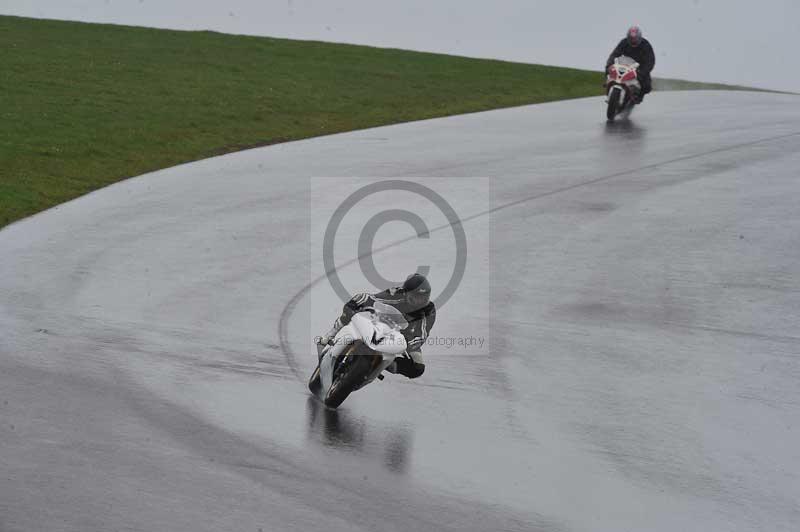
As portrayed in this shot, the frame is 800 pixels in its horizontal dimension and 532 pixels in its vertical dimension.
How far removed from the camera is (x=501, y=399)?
1013cm

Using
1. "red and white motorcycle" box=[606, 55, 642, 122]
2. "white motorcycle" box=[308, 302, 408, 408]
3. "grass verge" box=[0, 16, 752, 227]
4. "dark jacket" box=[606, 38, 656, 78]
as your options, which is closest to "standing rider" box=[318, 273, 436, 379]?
"white motorcycle" box=[308, 302, 408, 408]

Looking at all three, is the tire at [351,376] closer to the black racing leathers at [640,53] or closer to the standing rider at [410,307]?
the standing rider at [410,307]

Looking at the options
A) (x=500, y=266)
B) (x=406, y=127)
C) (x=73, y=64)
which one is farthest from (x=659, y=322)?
(x=73, y=64)

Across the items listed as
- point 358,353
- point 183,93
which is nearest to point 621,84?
point 183,93

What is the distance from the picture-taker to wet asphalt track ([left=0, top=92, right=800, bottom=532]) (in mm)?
7844

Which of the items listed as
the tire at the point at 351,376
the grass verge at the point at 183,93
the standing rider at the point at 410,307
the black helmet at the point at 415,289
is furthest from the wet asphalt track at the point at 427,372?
the grass verge at the point at 183,93

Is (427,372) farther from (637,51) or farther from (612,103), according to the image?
(612,103)

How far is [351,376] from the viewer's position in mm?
9414

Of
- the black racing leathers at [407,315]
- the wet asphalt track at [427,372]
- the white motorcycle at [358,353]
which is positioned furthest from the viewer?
the black racing leathers at [407,315]

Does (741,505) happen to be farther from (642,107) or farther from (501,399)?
(642,107)

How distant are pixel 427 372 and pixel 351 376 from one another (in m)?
1.71

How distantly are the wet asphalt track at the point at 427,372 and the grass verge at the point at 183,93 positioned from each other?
221 centimetres

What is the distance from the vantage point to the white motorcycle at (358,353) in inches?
353

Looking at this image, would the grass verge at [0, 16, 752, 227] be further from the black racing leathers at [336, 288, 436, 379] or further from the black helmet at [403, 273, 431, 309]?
the black helmet at [403, 273, 431, 309]
